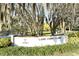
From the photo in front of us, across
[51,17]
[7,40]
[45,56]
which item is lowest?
[45,56]

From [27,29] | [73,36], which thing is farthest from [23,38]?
[73,36]

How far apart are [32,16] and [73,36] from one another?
0.65 meters

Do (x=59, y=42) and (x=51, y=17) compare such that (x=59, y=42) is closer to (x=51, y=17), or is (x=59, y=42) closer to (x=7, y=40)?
(x=51, y=17)

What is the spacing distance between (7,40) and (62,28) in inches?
31.6

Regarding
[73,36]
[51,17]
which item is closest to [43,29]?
[51,17]

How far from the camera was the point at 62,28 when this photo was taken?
149 inches

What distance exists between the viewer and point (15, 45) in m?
3.78

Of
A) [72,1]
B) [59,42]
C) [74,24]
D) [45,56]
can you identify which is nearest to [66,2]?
[72,1]

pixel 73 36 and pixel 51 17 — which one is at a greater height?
pixel 51 17

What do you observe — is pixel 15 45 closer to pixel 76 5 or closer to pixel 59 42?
pixel 59 42

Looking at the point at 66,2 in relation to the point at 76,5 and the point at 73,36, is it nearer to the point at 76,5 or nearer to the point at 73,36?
the point at 76,5

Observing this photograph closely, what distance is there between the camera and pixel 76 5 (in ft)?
12.2

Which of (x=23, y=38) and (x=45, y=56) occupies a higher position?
(x=23, y=38)

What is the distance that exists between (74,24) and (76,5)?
27 centimetres
